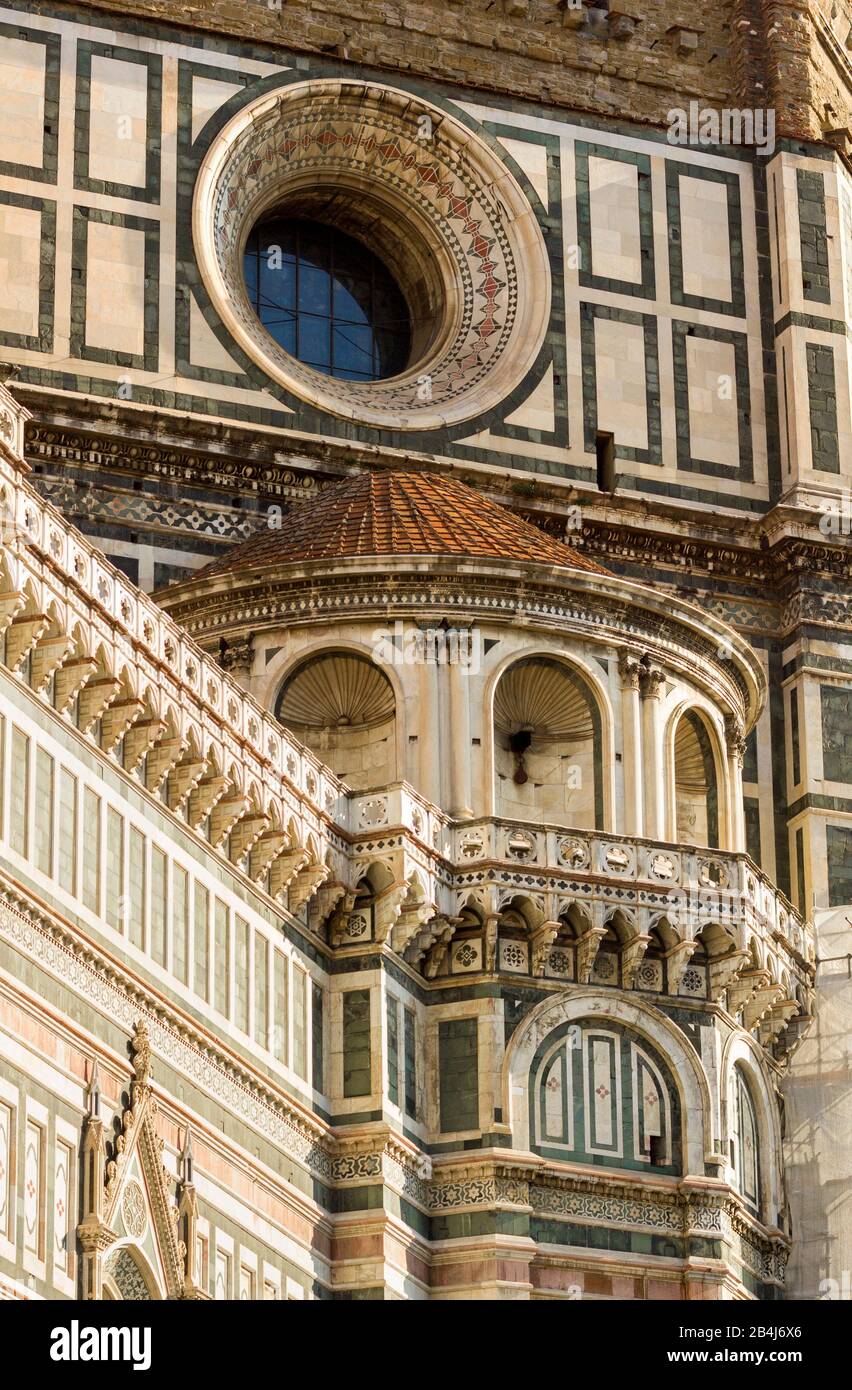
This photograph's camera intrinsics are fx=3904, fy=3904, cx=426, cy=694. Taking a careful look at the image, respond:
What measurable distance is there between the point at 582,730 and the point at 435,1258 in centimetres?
587

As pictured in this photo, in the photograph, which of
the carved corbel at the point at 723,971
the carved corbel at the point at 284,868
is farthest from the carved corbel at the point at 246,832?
the carved corbel at the point at 723,971

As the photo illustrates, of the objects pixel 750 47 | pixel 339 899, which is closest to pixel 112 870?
pixel 339 899

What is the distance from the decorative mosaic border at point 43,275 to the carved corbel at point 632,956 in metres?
10.1

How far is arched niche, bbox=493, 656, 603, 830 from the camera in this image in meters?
37.9

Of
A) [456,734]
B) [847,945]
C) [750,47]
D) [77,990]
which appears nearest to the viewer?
[77,990]

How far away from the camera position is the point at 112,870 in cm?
3123

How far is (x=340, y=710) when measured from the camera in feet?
124

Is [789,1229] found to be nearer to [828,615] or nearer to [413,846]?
[413,846]

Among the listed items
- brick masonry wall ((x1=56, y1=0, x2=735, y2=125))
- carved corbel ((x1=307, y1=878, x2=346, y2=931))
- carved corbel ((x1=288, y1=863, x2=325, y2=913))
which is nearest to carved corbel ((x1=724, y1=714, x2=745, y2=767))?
carved corbel ((x1=307, y1=878, x2=346, y2=931))

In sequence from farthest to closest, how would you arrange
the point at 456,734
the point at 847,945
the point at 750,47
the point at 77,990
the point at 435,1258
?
the point at 750,47, the point at 847,945, the point at 456,734, the point at 435,1258, the point at 77,990

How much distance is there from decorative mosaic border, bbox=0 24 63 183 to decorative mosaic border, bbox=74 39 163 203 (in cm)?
23

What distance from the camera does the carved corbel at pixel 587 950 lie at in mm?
36312

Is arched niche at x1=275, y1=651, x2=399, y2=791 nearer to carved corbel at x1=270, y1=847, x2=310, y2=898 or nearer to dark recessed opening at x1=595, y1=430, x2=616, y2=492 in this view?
carved corbel at x1=270, y1=847, x2=310, y2=898

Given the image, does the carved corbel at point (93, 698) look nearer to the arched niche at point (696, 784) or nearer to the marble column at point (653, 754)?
the marble column at point (653, 754)
